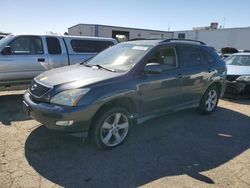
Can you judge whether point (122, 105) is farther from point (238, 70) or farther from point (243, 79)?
point (238, 70)

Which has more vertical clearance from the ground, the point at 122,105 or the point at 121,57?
the point at 121,57

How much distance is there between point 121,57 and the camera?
15.1 feet

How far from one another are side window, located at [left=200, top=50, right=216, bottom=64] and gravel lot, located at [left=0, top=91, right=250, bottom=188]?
1.52m

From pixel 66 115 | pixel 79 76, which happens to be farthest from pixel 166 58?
pixel 66 115

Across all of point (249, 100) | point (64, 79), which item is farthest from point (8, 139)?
point (249, 100)

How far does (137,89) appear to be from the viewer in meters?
4.08

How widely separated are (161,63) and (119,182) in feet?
8.06

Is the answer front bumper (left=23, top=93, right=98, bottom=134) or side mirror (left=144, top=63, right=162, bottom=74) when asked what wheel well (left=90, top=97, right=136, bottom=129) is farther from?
side mirror (left=144, top=63, right=162, bottom=74)

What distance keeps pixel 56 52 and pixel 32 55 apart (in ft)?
2.40

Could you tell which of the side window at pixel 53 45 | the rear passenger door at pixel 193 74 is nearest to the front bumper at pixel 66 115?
the rear passenger door at pixel 193 74

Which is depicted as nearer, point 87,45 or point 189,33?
point 87,45

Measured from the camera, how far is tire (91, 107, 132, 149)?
372 centimetres

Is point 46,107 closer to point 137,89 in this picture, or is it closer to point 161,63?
point 137,89

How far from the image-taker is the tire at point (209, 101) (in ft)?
19.1
